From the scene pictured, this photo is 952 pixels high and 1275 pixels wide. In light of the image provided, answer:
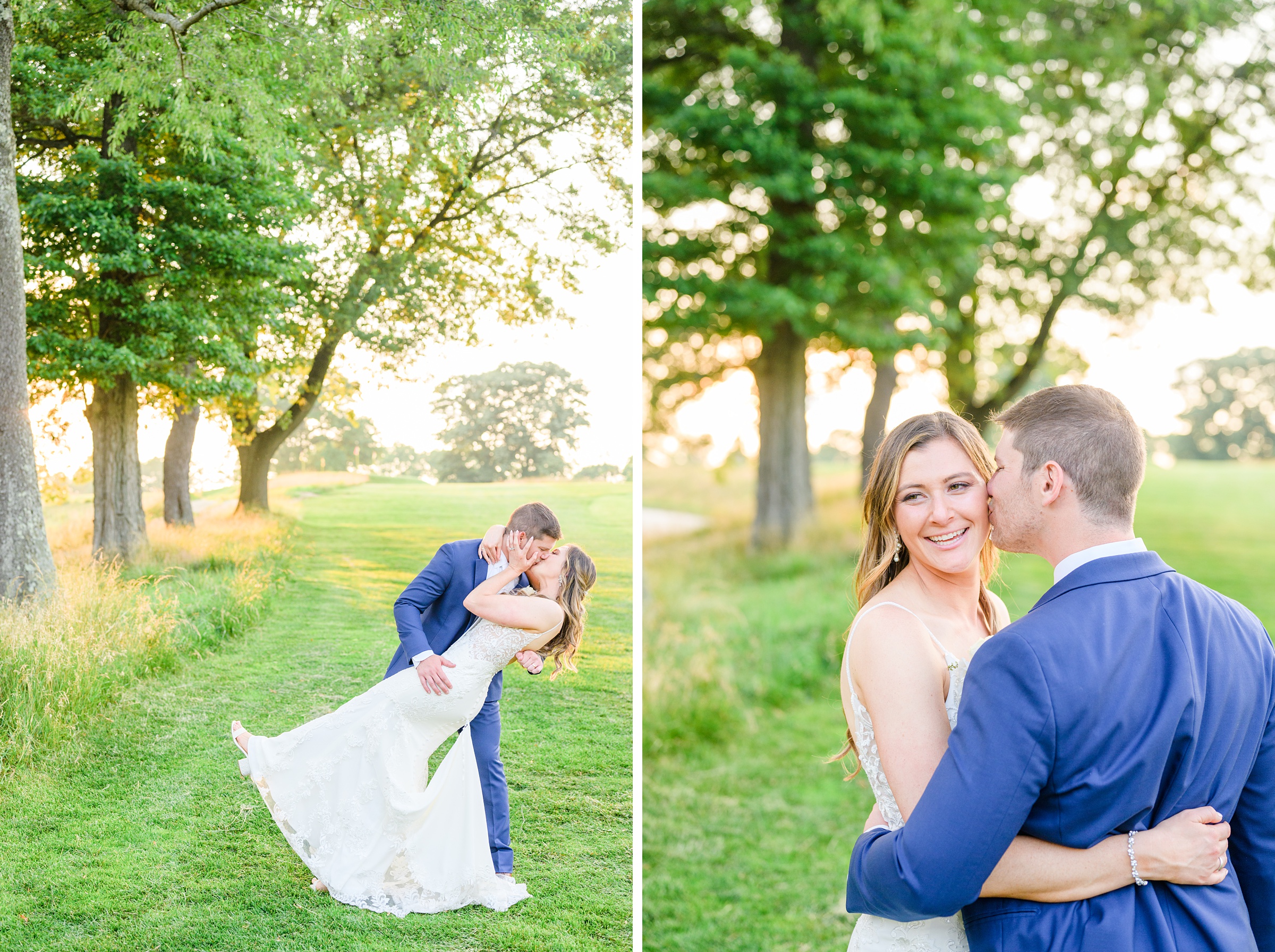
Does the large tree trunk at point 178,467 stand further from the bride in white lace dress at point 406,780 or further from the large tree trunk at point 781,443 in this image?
the large tree trunk at point 781,443

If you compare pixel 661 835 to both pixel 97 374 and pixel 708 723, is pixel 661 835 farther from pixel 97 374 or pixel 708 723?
pixel 97 374

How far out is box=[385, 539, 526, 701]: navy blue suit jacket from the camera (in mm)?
3227

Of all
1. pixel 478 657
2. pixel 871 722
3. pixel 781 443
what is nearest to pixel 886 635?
pixel 871 722

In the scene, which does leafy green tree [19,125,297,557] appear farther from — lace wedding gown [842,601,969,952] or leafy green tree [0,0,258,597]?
lace wedding gown [842,601,969,952]

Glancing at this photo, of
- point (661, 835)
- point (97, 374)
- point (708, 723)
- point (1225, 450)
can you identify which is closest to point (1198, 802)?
point (97, 374)

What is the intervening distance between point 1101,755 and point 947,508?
2.03ft

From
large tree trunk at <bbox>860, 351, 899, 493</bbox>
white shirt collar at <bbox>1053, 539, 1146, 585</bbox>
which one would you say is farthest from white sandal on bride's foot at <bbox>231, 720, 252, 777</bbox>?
large tree trunk at <bbox>860, 351, 899, 493</bbox>

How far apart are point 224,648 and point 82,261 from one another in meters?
1.48

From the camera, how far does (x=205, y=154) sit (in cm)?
320

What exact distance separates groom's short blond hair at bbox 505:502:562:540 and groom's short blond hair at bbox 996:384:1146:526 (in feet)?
6.36

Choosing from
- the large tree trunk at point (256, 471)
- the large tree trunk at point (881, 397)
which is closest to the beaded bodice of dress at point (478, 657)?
the large tree trunk at point (256, 471)

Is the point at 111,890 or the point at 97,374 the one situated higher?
the point at 97,374

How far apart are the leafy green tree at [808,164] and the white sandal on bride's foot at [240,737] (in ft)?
22.1

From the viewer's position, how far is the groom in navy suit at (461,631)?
3.21 m
